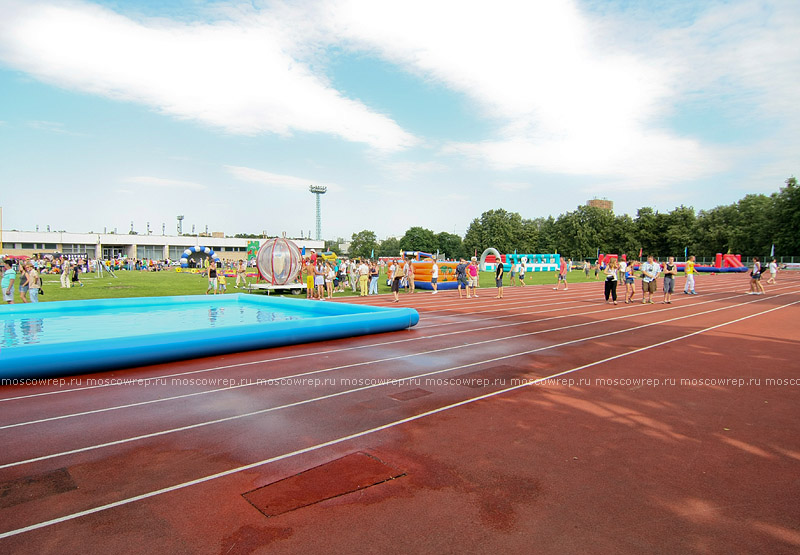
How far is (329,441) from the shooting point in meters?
4.88

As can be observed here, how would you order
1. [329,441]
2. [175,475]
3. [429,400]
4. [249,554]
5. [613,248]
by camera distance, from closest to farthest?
1. [249,554]
2. [175,475]
3. [329,441]
4. [429,400]
5. [613,248]

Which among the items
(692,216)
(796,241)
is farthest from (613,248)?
(796,241)

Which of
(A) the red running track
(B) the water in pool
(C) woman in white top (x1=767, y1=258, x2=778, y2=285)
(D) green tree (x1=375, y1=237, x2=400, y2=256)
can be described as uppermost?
(D) green tree (x1=375, y1=237, x2=400, y2=256)

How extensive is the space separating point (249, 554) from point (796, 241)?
250 ft

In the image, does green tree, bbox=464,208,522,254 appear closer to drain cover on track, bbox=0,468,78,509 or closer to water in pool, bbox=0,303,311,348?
water in pool, bbox=0,303,311,348

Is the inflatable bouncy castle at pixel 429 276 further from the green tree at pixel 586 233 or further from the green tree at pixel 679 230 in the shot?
the green tree at pixel 586 233

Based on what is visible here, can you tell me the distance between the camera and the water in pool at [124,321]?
1086cm

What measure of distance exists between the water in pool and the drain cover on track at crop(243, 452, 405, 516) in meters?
7.60

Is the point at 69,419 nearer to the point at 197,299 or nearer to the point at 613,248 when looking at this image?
the point at 197,299

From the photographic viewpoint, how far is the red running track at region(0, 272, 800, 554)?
329 cm

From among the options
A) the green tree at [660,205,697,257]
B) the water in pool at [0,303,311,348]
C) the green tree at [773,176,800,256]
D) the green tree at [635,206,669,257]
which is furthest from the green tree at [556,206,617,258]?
the water in pool at [0,303,311,348]

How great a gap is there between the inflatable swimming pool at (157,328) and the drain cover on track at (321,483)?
17.4ft

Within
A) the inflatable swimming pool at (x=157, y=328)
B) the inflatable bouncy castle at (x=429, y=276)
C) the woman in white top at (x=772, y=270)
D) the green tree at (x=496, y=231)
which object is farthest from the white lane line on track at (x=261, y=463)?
the green tree at (x=496, y=231)

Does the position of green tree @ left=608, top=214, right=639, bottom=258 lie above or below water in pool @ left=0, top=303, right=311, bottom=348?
above
